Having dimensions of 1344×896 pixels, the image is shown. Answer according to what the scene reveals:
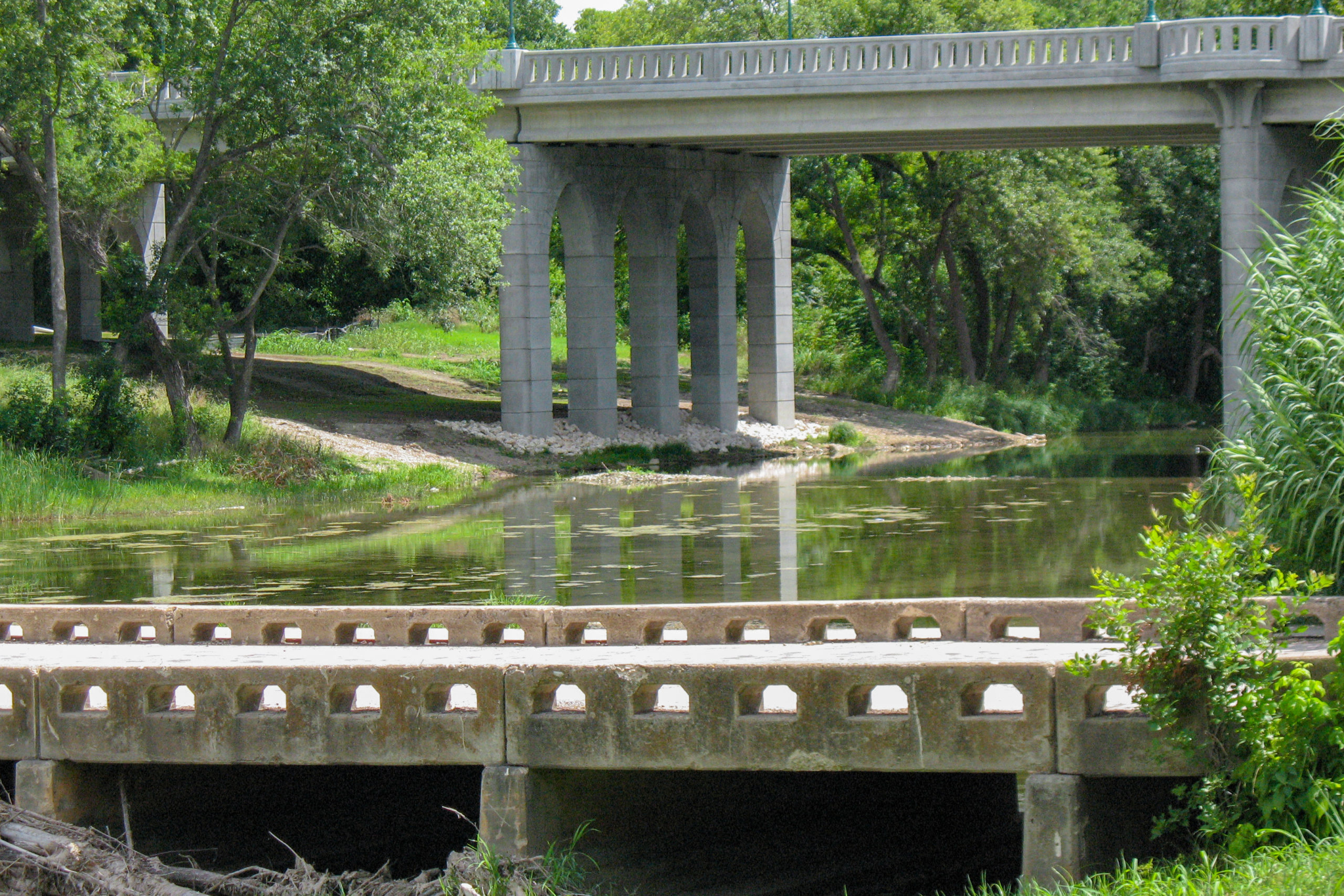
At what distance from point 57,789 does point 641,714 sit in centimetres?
344

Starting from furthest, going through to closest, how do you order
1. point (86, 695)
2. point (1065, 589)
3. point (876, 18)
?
point (876, 18) → point (1065, 589) → point (86, 695)

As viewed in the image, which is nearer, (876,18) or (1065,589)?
(1065,589)

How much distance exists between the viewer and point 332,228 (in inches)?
1148

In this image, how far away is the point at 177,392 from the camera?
2962 centimetres

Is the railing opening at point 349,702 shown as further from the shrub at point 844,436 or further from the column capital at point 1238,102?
the shrub at point 844,436

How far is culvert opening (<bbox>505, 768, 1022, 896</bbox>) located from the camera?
30.8 feet

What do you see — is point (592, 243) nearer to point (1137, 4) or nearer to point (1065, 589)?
point (1065, 589)

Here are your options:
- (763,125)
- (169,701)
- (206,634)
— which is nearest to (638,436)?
(763,125)

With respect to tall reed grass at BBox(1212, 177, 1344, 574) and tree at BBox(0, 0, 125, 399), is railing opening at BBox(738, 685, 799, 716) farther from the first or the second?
tree at BBox(0, 0, 125, 399)

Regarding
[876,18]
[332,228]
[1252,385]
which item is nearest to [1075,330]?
[876,18]

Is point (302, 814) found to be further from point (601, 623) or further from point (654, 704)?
point (654, 704)

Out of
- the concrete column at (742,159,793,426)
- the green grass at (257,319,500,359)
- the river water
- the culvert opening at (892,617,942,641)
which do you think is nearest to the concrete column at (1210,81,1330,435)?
the river water

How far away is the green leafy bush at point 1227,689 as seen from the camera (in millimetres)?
7695

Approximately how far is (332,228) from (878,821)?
68.9 ft
